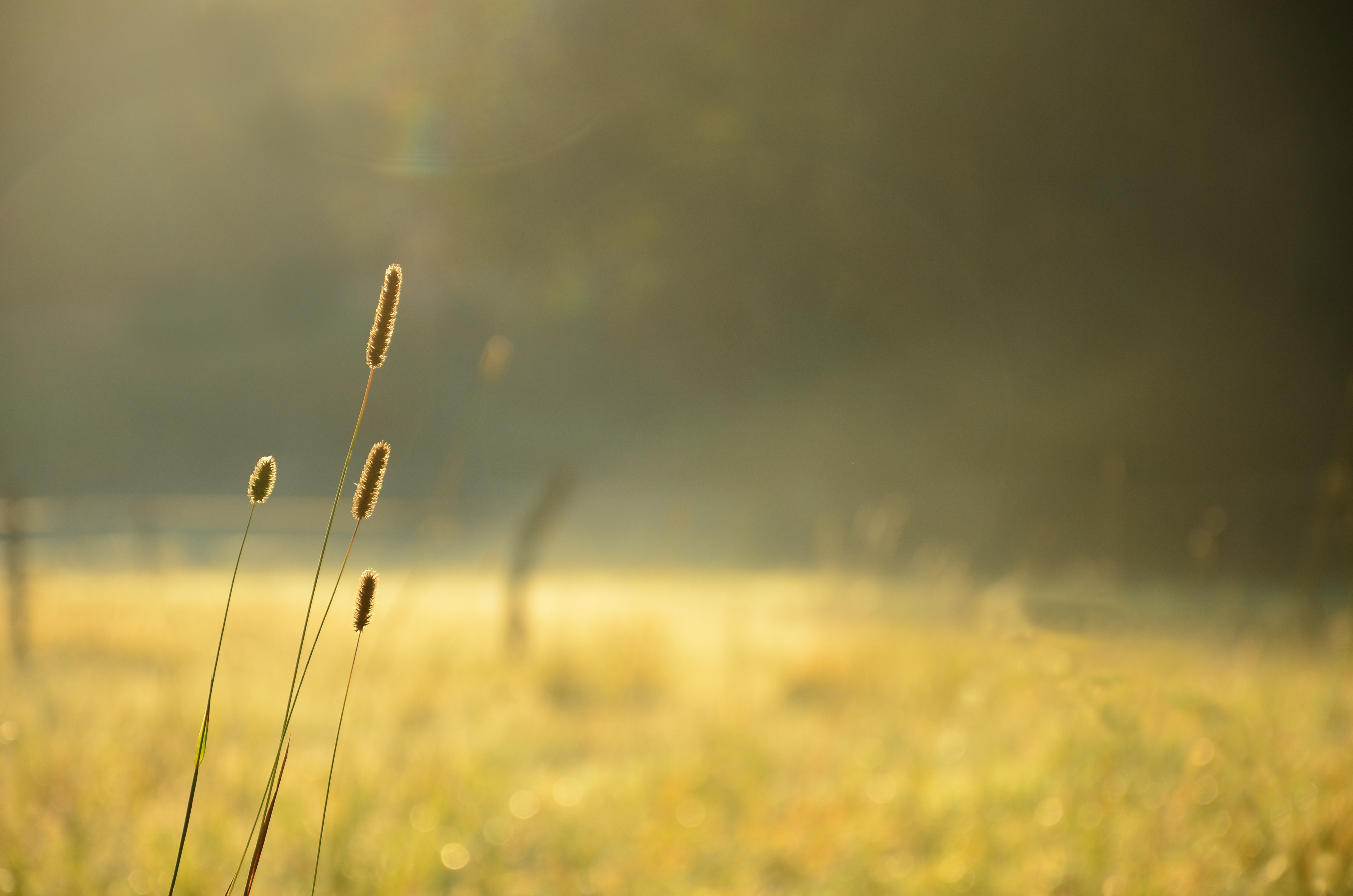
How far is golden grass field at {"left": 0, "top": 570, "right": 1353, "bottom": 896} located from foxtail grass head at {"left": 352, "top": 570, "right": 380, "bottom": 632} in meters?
0.22

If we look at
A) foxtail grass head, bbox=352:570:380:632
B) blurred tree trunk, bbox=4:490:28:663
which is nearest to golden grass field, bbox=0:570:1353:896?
blurred tree trunk, bbox=4:490:28:663

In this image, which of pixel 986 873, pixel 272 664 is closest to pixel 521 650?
pixel 272 664

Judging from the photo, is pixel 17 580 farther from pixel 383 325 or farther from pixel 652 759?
pixel 383 325

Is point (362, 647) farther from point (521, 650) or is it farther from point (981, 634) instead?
point (981, 634)

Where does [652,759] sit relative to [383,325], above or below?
below

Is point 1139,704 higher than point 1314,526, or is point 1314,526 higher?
point 1314,526

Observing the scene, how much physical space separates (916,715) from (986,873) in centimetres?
115

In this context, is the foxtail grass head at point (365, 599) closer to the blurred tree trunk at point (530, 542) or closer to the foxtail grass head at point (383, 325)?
the foxtail grass head at point (383, 325)

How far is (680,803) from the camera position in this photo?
2193 millimetres

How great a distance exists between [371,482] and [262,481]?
10 centimetres

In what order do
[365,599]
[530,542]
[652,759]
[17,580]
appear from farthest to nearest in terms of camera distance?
[530,542] < [652,759] < [17,580] < [365,599]

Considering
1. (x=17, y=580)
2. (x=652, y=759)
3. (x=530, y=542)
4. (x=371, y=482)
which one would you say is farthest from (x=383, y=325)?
(x=530, y=542)

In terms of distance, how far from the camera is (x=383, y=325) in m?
0.79

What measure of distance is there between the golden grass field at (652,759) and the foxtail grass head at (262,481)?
24 cm
